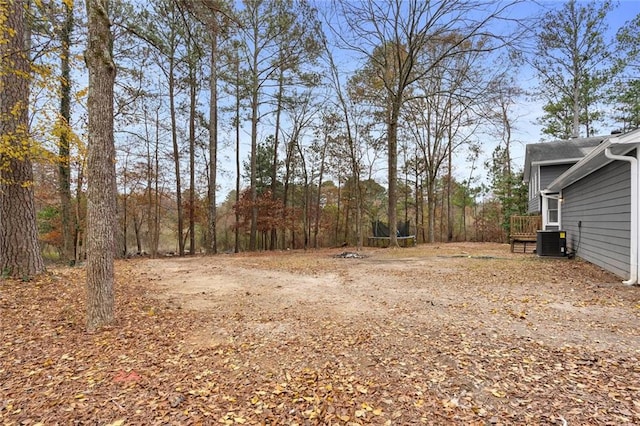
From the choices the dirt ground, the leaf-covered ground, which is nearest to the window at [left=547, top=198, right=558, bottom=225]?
the dirt ground

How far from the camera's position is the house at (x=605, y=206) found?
4875mm

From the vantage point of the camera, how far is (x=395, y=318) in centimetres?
353

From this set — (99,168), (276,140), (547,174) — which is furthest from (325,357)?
(276,140)

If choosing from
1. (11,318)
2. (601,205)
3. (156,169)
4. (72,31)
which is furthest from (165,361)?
(156,169)

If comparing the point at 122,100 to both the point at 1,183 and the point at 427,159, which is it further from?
the point at 427,159

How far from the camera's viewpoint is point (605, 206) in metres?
6.17

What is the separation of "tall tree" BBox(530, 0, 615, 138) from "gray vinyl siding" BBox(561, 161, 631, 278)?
993 centimetres

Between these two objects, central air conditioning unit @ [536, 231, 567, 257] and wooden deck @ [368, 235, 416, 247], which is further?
wooden deck @ [368, 235, 416, 247]

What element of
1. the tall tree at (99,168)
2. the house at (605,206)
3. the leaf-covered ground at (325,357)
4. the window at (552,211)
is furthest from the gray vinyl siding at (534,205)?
the tall tree at (99,168)

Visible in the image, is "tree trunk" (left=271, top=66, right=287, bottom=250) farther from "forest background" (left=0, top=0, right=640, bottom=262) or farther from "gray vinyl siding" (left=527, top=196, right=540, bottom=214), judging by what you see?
"gray vinyl siding" (left=527, top=196, right=540, bottom=214)

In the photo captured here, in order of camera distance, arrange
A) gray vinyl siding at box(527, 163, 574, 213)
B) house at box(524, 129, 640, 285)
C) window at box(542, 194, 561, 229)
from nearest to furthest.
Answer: house at box(524, 129, 640, 285)
window at box(542, 194, 561, 229)
gray vinyl siding at box(527, 163, 574, 213)

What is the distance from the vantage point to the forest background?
905cm

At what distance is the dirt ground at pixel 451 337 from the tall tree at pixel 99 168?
1.10m

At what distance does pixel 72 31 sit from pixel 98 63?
26.2 feet
